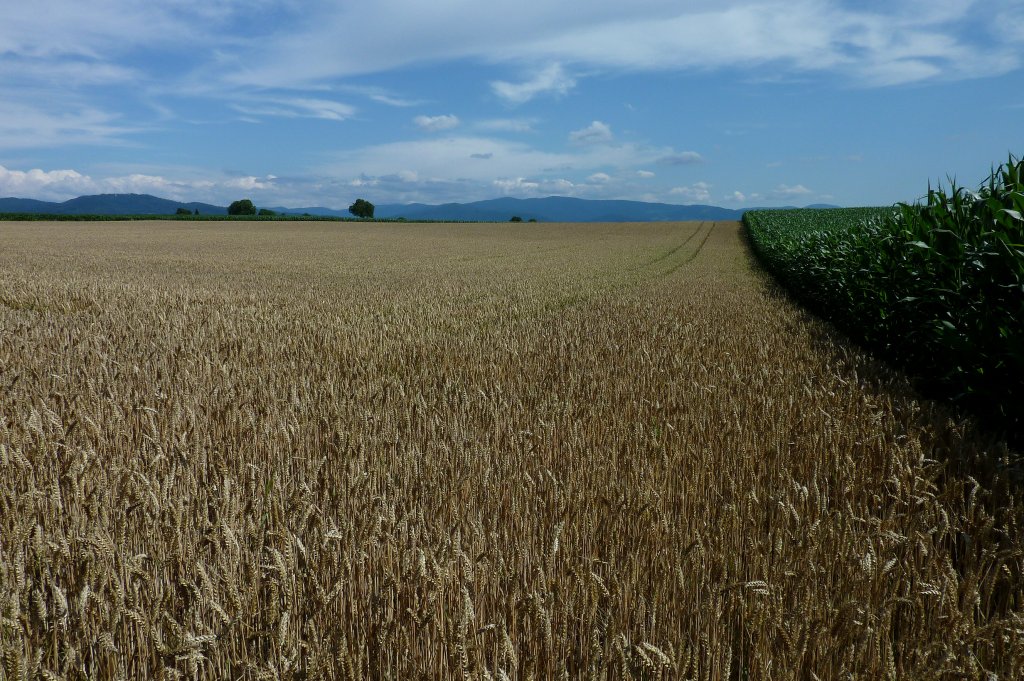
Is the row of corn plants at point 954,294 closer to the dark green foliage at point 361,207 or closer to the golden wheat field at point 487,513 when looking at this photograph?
the golden wheat field at point 487,513

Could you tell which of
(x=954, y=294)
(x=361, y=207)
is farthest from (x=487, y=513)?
(x=361, y=207)

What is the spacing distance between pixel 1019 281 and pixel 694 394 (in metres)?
2.27

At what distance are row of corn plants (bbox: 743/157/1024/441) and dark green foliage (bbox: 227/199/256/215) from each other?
445ft

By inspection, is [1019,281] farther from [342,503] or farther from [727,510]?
[342,503]

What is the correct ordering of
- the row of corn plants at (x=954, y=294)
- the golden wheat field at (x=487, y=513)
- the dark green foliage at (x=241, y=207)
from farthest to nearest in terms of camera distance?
1. the dark green foliage at (x=241, y=207)
2. the row of corn plants at (x=954, y=294)
3. the golden wheat field at (x=487, y=513)

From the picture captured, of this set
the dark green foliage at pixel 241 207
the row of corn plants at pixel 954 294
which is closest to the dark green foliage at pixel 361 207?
the dark green foliage at pixel 241 207

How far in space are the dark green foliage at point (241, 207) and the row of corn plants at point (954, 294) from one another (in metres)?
136

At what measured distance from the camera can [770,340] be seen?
8.73 m

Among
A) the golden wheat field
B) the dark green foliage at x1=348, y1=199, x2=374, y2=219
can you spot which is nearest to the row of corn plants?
the golden wheat field

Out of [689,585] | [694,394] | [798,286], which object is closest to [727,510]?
[689,585]

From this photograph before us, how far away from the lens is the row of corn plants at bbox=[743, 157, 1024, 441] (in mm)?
5074

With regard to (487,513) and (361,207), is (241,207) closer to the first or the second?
(361,207)

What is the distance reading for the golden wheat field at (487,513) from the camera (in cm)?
217

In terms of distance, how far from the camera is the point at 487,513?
334 cm
